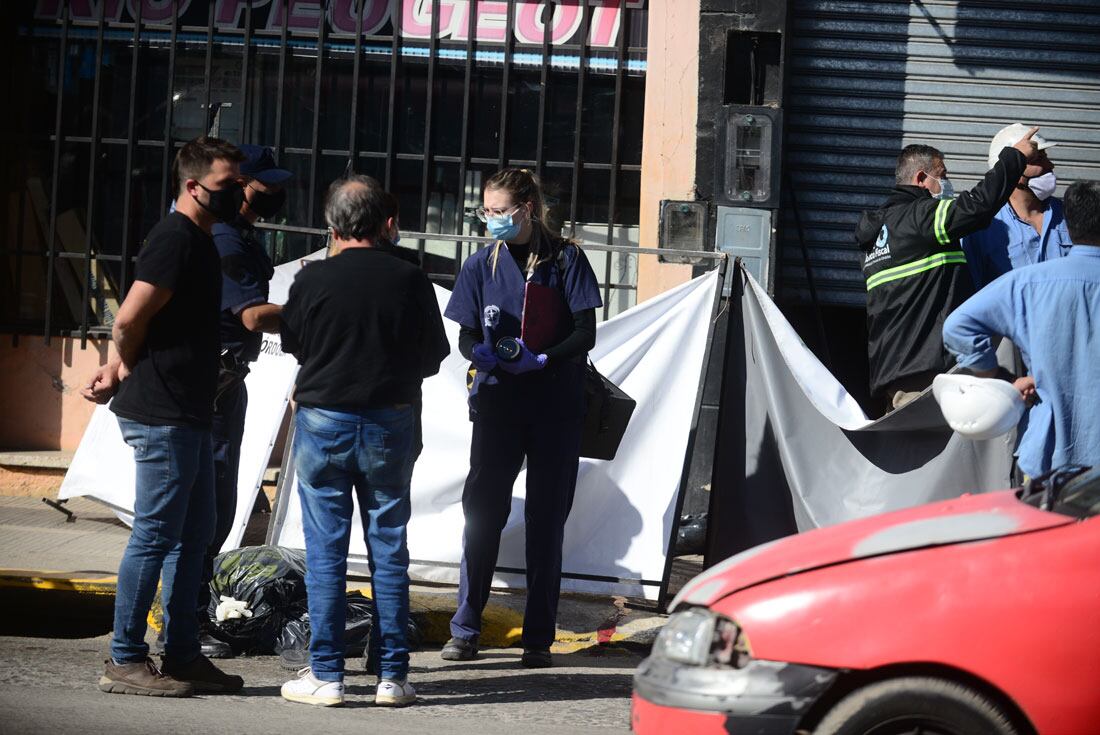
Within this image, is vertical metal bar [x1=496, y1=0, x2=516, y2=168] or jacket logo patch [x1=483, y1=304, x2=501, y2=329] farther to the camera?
vertical metal bar [x1=496, y1=0, x2=516, y2=168]

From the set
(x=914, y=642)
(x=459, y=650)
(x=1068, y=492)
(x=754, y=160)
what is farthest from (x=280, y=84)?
(x=914, y=642)

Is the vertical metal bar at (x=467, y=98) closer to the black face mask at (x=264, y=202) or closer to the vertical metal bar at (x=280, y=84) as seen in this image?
the vertical metal bar at (x=280, y=84)

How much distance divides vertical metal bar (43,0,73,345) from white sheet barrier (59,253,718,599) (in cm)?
303

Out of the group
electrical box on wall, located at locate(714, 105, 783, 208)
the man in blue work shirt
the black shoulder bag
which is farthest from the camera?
electrical box on wall, located at locate(714, 105, 783, 208)

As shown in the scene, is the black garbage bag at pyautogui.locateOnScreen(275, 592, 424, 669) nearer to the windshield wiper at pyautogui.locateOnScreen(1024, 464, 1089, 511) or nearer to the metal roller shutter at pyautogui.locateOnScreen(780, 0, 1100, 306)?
the windshield wiper at pyautogui.locateOnScreen(1024, 464, 1089, 511)

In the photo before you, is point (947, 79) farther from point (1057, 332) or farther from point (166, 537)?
point (166, 537)

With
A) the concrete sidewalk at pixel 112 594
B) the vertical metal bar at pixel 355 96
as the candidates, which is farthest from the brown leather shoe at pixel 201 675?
the vertical metal bar at pixel 355 96

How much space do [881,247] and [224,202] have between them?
337 cm

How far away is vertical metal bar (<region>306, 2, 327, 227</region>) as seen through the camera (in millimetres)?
9359

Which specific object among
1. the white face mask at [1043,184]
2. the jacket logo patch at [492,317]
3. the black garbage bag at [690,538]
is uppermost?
the white face mask at [1043,184]

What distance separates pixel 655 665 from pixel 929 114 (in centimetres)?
658

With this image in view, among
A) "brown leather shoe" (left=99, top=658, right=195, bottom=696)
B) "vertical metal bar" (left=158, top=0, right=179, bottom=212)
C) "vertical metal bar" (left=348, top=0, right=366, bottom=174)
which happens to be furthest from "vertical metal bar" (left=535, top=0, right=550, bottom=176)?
"brown leather shoe" (left=99, top=658, right=195, bottom=696)

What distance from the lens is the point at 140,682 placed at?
5109 mm

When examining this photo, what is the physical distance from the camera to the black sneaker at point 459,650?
5.96 metres
